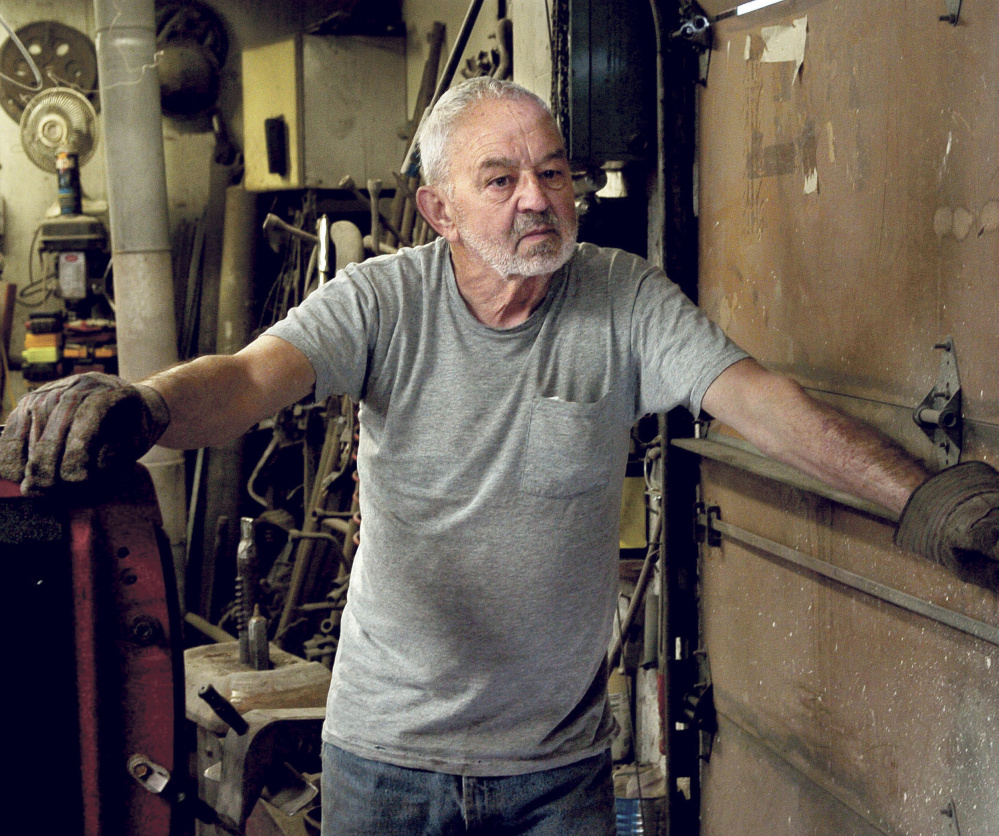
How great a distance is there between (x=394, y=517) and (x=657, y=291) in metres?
0.52

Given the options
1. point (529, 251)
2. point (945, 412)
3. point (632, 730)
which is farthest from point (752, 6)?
point (632, 730)

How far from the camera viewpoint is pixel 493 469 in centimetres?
158

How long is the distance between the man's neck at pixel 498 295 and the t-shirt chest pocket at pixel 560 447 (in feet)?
0.51

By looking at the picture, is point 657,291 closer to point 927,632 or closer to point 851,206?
point 851,206

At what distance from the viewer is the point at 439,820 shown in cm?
162

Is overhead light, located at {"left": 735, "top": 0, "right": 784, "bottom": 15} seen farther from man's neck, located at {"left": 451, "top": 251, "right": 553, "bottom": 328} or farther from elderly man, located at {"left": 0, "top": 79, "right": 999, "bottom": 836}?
man's neck, located at {"left": 451, "top": 251, "right": 553, "bottom": 328}

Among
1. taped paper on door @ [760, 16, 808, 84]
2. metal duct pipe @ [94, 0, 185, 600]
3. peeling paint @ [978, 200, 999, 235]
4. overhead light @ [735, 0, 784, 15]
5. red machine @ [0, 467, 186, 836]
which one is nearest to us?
red machine @ [0, 467, 186, 836]

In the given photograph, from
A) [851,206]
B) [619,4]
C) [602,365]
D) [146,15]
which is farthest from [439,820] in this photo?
[146,15]

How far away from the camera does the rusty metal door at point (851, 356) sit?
5.06ft

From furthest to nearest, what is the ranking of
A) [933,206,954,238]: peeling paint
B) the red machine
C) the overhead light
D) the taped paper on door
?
1. the overhead light
2. the taped paper on door
3. [933,206,954,238]: peeling paint
4. the red machine

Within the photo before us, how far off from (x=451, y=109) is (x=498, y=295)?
32 cm

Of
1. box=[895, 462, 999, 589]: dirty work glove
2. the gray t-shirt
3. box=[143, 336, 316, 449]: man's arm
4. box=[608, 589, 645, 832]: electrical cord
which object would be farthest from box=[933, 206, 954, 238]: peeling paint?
box=[608, 589, 645, 832]: electrical cord

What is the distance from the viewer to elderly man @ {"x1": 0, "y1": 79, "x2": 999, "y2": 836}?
62.0 inches

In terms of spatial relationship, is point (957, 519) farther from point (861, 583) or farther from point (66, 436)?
point (66, 436)
